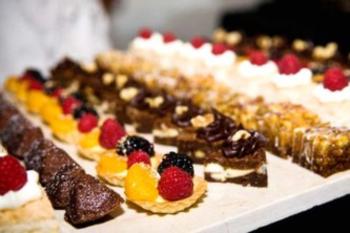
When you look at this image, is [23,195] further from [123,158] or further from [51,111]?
[51,111]

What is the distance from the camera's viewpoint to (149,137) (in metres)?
3.94

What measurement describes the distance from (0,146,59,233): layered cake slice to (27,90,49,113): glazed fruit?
1.86 m

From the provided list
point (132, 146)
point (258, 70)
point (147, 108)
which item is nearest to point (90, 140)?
point (132, 146)

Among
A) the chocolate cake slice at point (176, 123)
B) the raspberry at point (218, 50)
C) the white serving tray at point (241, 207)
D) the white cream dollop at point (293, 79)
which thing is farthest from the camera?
the raspberry at point (218, 50)

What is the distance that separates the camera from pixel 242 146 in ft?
9.90

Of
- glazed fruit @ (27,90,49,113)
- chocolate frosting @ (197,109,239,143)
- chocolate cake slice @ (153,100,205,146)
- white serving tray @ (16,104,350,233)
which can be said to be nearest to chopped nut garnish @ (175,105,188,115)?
chocolate cake slice @ (153,100,205,146)

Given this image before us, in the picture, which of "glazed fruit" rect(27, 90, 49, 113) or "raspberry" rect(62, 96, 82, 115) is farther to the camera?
"glazed fruit" rect(27, 90, 49, 113)

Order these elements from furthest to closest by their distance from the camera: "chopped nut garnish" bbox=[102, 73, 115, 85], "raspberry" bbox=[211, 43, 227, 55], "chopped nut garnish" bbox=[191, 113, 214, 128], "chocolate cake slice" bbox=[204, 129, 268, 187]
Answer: "raspberry" bbox=[211, 43, 227, 55]
"chopped nut garnish" bbox=[102, 73, 115, 85]
"chopped nut garnish" bbox=[191, 113, 214, 128]
"chocolate cake slice" bbox=[204, 129, 268, 187]

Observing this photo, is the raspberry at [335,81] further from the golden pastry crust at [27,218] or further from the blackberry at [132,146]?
the golden pastry crust at [27,218]

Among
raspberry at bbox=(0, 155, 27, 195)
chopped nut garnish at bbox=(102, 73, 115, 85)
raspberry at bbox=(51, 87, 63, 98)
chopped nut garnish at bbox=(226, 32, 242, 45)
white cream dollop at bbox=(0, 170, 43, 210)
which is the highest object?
raspberry at bbox=(0, 155, 27, 195)

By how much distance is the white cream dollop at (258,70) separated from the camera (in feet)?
13.7

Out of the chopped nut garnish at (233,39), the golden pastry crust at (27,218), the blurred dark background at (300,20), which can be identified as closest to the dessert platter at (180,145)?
the golden pastry crust at (27,218)

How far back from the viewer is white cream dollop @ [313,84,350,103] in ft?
11.6

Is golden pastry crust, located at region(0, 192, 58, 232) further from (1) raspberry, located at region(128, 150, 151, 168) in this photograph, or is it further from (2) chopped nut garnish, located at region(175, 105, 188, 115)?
(2) chopped nut garnish, located at region(175, 105, 188, 115)
